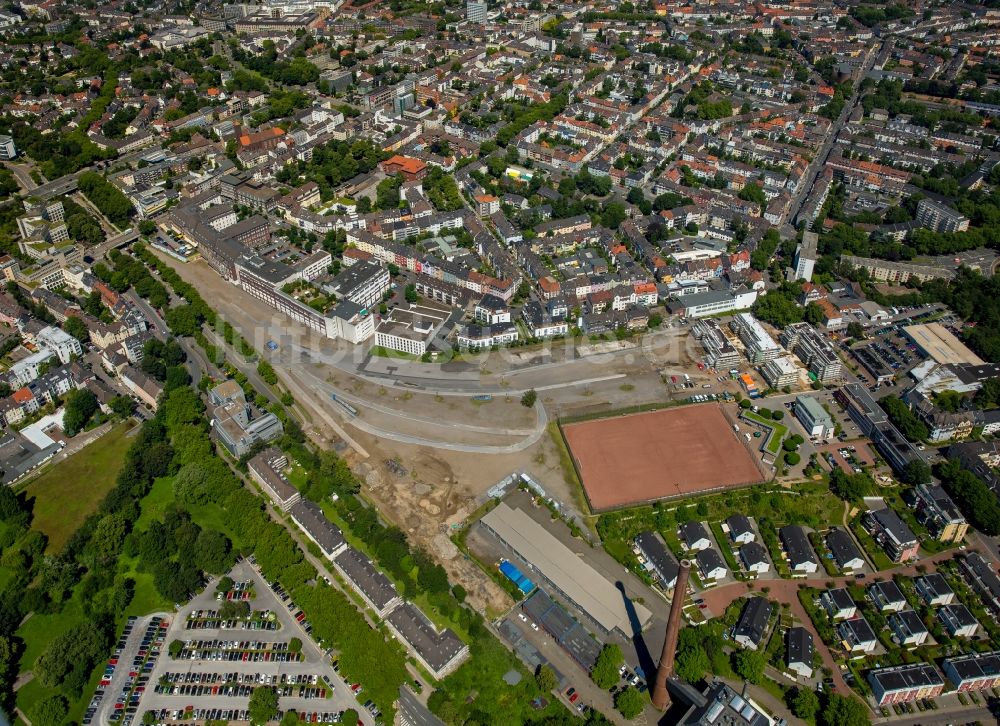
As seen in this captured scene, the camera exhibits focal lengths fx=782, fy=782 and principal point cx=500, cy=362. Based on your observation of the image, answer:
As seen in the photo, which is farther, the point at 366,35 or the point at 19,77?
the point at 366,35

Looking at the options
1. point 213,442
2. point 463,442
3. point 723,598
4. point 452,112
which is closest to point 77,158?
point 452,112

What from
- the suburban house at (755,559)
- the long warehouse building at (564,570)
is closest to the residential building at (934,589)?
the suburban house at (755,559)

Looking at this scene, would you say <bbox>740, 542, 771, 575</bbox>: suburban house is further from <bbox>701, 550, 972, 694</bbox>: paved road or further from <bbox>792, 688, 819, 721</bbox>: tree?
<bbox>792, 688, 819, 721</bbox>: tree

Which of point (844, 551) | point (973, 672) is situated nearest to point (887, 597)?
point (844, 551)

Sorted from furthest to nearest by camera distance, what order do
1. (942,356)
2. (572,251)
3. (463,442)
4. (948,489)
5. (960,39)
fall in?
(960,39) → (572,251) → (942,356) → (463,442) → (948,489)

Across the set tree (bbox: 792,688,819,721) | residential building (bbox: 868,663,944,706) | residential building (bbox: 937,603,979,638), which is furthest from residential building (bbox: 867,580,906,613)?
tree (bbox: 792,688,819,721)

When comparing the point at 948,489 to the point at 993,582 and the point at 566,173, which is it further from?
the point at 566,173

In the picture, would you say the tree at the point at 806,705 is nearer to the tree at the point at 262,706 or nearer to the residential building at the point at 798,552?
the residential building at the point at 798,552
